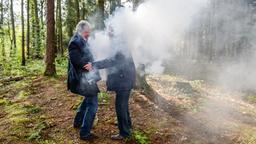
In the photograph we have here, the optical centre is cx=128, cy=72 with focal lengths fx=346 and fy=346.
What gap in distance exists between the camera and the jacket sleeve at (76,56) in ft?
21.6

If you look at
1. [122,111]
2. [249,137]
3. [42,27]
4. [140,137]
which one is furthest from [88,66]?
[42,27]

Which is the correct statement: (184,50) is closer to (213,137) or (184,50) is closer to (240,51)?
(240,51)

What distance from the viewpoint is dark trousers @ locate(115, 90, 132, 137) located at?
22.5ft

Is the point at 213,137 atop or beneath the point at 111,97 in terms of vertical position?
beneath

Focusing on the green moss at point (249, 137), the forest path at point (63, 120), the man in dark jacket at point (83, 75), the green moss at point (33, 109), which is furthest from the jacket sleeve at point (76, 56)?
the green moss at point (249, 137)

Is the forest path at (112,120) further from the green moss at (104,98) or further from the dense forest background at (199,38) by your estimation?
the dense forest background at (199,38)

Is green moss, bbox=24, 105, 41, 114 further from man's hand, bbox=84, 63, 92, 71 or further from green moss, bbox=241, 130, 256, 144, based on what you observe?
green moss, bbox=241, 130, 256, 144

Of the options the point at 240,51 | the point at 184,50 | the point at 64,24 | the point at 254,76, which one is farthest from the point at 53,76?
the point at 64,24

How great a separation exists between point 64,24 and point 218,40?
47.0 ft

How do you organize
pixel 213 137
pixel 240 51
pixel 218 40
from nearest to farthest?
pixel 213 137, pixel 240 51, pixel 218 40

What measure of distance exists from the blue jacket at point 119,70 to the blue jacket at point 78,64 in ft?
0.84

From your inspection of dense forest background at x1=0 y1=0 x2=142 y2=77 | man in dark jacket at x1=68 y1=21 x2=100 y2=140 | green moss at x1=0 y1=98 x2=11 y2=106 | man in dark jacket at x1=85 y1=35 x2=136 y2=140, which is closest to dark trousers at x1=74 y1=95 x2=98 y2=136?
man in dark jacket at x1=68 y1=21 x2=100 y2=140

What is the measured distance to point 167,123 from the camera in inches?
319

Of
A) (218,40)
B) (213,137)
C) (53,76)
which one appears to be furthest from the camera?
(218,40)
